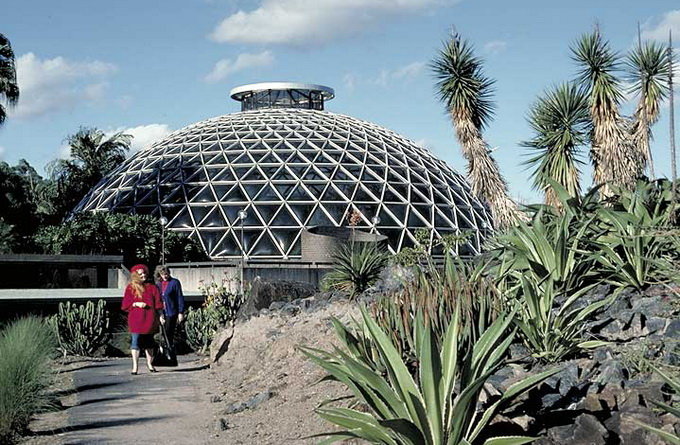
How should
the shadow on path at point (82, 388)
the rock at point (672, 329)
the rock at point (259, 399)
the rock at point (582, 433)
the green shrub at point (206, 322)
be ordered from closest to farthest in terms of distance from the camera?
the rock at point (582, 433) < the rock at point (672, 329) < the rock at point (259, 399) < the shadow on path at point (82, 388) < the green shrub at point (206, 322)

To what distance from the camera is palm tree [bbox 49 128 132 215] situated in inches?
2076

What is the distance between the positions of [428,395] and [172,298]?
760 cm

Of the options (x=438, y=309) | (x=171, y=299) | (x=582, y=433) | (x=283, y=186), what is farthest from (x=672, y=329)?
(x=283, y=186)

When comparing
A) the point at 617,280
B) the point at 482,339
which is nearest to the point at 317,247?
the point at 617,280

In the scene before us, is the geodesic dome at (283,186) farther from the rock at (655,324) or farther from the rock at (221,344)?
the rock at (655,324)

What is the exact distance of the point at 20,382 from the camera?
7.54m

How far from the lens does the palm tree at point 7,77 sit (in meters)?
27.2

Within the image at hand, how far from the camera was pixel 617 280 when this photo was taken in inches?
338

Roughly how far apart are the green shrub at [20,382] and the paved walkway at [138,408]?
1.24 feet

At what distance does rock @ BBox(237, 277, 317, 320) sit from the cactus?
2805 millimetres

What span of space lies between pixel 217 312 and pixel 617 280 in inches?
342

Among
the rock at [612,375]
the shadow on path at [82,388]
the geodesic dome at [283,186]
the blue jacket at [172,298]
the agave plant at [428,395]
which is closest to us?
the agave plant at [428,395]

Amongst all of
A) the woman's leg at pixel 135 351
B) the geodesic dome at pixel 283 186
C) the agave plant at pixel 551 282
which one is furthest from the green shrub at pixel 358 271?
the geodesic dome at pixel 283 186

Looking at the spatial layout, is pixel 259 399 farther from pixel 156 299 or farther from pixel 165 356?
pixel 165 356
